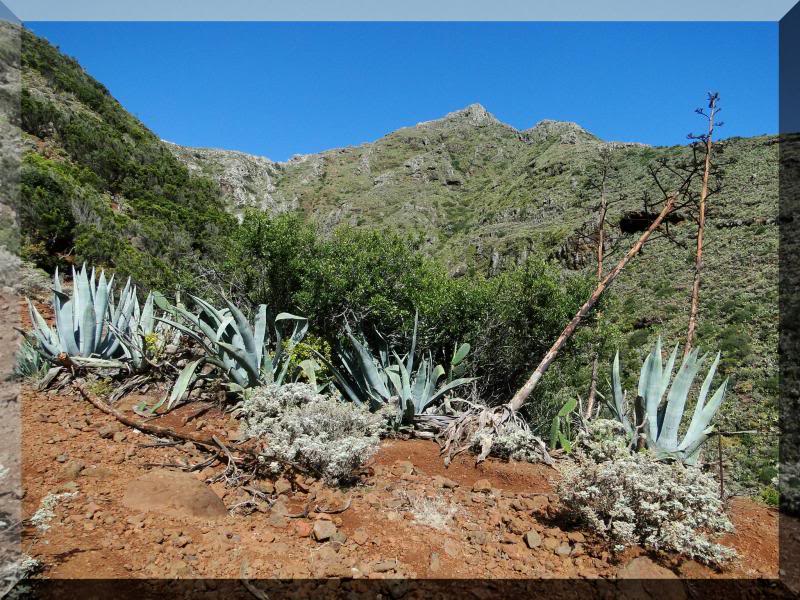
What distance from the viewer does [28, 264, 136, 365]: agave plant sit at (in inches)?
187

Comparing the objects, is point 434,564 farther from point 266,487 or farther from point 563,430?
point 563,430

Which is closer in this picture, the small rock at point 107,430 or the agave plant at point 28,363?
the small rock at point 107,430

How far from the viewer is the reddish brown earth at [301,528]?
1.98 metres

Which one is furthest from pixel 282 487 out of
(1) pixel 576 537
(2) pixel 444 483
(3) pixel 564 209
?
(3) pixel 564 209

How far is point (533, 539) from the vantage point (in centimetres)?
242

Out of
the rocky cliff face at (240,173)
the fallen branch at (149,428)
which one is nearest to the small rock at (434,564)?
the fallen branch at (149,428)

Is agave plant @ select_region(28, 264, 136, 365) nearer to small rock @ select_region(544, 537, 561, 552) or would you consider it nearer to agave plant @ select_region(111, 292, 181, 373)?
agave plant @ select_region(111, 292, 181, 373)

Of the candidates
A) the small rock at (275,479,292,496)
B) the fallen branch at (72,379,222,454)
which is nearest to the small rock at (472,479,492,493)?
the small rock at (275,479,292,496)

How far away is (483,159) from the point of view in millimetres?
82562

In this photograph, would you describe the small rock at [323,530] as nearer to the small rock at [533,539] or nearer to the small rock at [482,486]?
the small rock at [533,539]

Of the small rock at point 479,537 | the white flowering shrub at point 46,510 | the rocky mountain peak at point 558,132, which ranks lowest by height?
the small rock at point 479,537

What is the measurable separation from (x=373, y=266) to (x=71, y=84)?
24.7 m

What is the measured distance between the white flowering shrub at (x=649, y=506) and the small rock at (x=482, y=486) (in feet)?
1.75

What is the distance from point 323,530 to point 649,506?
1.71 m
